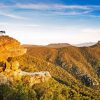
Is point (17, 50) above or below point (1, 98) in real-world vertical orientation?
above

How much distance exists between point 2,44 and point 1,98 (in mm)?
9810

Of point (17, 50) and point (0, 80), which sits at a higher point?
point (17, 50)

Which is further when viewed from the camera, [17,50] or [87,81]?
[87,81]

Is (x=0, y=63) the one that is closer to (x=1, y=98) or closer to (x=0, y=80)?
(x=0, y=80)

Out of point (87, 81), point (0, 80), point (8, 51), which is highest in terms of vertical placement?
point (8, 51)

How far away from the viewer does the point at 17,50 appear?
63594 millimetres

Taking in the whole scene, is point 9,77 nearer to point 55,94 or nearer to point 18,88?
point 18,88

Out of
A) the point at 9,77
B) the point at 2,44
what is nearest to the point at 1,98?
the point at 9,77

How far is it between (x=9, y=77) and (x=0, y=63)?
2.86m

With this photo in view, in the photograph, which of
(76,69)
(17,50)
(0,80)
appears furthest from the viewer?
(76,69)

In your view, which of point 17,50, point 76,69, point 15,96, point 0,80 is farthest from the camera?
point 76,69

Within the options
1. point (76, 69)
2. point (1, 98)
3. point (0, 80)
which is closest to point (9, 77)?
point (0, 80)

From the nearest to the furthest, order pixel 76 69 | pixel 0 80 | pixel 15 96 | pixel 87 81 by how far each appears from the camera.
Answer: pixel 15 96 < pixel 0 80 < pixel 87 81 < pixel 76 69

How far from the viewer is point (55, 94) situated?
59.9 metres
